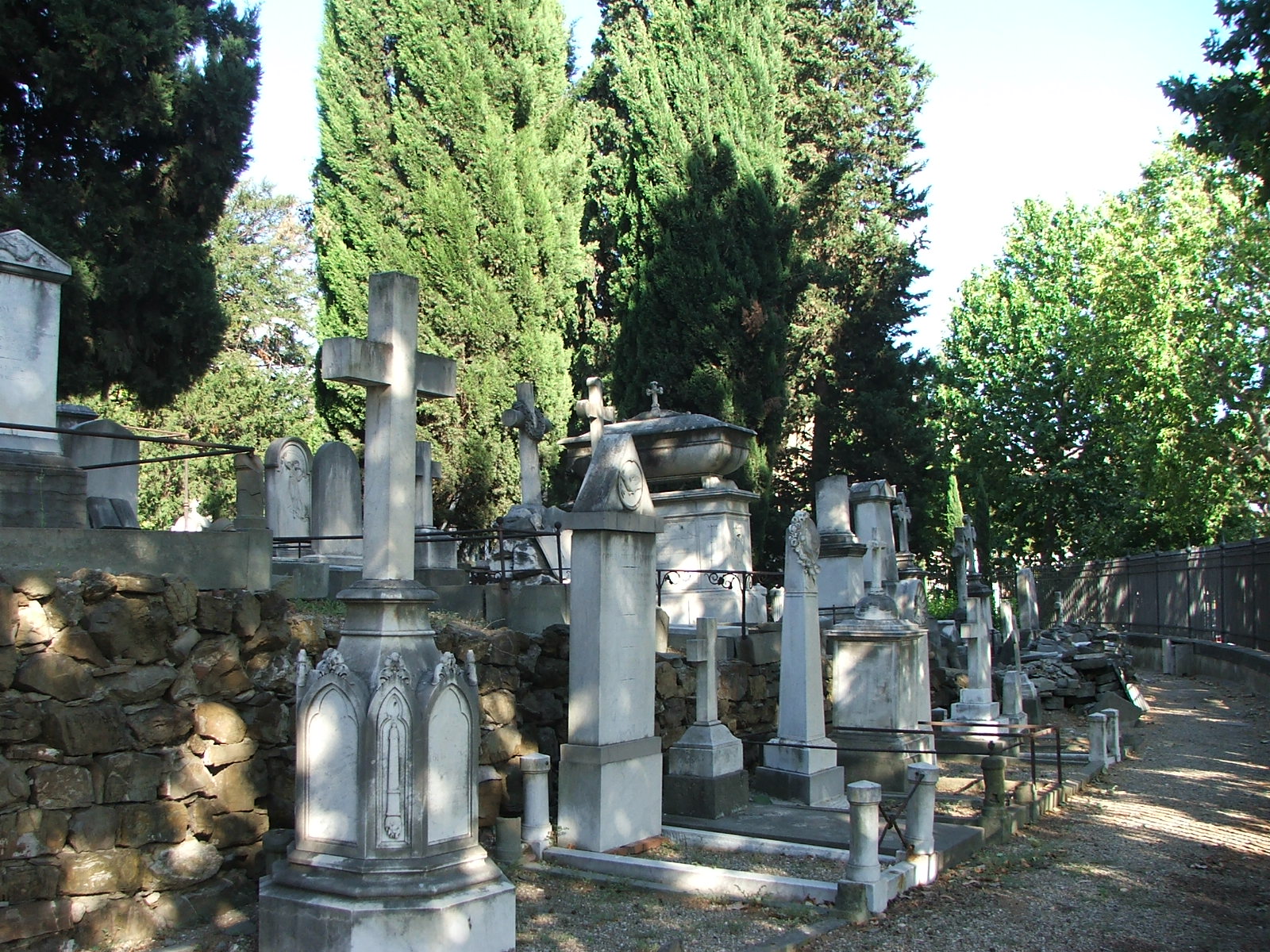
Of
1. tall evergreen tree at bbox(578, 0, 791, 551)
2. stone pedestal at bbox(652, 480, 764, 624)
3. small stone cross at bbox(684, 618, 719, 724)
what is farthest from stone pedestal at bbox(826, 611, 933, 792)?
tall evergreen tree at bbox(578, 0, 791, 551)

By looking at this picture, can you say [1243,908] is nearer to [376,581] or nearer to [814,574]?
[814,574]

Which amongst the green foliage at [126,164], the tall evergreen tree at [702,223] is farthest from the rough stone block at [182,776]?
the tall evergreen tree at [702,223]

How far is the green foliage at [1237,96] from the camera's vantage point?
452 inches

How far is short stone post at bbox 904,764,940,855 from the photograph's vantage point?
6.97 m

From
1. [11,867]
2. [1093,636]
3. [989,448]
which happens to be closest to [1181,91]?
[11,867]

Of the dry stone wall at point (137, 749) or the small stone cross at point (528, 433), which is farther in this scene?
the small stone cross at point (528, 433)

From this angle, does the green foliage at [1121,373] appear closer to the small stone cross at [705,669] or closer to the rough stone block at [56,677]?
the small stone cross at [705,669]

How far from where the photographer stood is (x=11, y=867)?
5.34 m

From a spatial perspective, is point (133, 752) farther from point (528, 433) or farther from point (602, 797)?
point (528, 433)

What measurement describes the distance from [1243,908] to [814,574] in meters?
4.31

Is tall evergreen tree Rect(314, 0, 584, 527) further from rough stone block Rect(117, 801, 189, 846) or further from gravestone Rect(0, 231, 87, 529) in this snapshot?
rough stone block Rect(117, 801, 189, 846)

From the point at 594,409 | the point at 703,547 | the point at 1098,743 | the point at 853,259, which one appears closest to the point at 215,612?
the point at 594,409

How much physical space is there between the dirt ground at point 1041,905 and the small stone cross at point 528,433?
22.2 ft

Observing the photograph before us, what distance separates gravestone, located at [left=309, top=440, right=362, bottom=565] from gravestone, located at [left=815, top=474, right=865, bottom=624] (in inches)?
236
